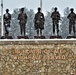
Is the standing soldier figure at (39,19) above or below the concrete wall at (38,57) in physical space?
above

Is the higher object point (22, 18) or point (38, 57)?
point (22, 18)

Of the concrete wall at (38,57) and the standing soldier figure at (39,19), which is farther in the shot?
the standing soldier figure at (39,19)

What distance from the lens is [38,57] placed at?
2247cm

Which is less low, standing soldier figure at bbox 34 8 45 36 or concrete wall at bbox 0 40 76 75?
standing soldier figure at bbox 34 8 45 36

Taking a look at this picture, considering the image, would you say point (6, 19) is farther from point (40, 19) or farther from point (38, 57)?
point (38, 57)

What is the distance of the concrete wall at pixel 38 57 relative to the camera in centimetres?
2234

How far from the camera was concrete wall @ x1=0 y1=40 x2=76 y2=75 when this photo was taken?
22.3m

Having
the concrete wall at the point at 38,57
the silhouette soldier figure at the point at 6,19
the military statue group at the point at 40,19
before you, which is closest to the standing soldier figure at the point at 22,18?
the military statue group at the point at 40,19

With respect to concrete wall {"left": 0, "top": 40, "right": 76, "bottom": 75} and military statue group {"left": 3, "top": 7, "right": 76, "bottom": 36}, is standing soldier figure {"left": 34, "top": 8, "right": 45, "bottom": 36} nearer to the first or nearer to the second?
military statue group {"left": 3, "top": 7, "right": 76, "bottom": 36}

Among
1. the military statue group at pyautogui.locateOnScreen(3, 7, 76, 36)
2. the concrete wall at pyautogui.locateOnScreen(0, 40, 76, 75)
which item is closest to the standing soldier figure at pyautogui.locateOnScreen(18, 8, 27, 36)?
the military statue group at pyautogui.locateOnScreen(3, 7, 76, 36)

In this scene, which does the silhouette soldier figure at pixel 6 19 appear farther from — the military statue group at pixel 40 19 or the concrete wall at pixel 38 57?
the concrete wall at pixel 38 57

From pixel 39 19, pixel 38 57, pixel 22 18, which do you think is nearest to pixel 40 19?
pixel 39 19

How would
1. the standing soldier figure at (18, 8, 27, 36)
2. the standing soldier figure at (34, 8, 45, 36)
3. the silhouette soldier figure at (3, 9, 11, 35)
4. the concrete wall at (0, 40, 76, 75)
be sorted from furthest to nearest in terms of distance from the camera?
the silhouette soldier figure at (3, 9, 11, 35) → the standing soldier figure at (18, 8, 27, 36) → the standing soldier figure at (34, 8, 45, 36) → the concrete wall at (0, 40, 76, 75)

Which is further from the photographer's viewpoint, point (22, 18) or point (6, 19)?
point (6, 19)
